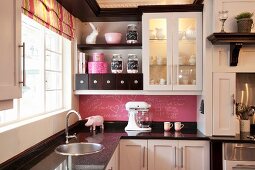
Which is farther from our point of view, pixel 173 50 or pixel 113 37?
pixel 113 37

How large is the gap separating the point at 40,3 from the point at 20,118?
96cm

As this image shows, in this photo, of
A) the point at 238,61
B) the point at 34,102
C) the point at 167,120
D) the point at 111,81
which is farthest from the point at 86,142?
the point at 238,61

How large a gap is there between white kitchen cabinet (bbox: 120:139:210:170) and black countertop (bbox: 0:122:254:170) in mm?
65

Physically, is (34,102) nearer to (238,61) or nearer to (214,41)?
(214,41)

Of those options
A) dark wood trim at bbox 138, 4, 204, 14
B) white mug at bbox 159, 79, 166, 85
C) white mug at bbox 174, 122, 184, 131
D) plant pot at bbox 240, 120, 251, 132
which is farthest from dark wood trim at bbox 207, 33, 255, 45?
white mug at bbox 174, 122, 184, 131

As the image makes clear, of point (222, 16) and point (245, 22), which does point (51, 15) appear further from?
point (245, 22)

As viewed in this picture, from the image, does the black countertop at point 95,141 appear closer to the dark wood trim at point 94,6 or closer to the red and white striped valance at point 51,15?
the red and white striped valance at point 51,15

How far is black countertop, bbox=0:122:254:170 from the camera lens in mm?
1951

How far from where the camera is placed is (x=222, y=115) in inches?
115

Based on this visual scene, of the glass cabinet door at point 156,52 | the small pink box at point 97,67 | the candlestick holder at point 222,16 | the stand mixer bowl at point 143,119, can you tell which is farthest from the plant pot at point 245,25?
the small pink box at point 97,67

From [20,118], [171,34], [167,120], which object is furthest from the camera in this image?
[167,120]

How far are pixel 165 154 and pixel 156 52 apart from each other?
3.83ft

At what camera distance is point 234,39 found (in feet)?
9.12

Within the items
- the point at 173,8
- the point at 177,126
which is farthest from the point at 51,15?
the point at 177,126
